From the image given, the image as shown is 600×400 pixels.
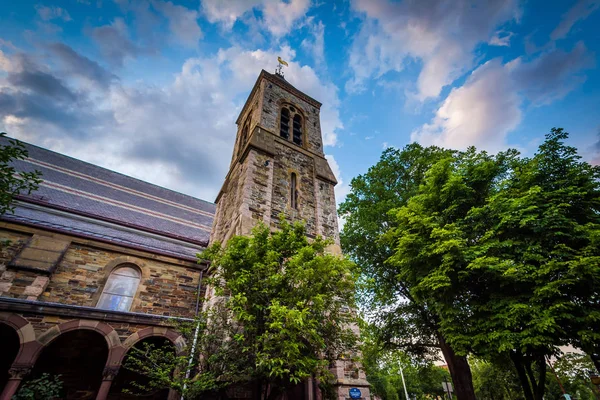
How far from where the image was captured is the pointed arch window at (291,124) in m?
15.4

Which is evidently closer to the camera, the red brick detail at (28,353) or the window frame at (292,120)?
the red brick detail at (28,353)

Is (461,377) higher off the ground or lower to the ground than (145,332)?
lower

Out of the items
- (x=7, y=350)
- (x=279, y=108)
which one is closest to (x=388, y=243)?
(x=279, y=108)

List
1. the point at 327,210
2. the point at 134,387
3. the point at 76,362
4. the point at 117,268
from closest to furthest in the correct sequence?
1. the point at 76,362
2. the point at 134,387
3. the point at 117,268
4. the point at 327,210

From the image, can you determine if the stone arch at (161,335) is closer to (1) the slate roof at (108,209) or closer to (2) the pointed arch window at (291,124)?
(1) the slate roof at (108,209)

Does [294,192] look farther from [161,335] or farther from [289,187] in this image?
[161,335]

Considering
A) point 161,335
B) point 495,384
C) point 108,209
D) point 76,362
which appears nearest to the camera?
point 161,335

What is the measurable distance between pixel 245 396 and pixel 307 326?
3.17 meters

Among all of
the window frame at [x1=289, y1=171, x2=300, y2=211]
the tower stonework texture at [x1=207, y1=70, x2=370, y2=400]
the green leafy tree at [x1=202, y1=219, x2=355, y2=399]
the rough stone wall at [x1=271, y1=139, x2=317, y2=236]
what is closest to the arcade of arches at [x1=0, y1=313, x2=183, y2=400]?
the green leafy tree at [x1=202, y1=219, x2=355, y2=399]

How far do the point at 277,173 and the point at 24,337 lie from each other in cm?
941

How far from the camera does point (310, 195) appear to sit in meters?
12.5

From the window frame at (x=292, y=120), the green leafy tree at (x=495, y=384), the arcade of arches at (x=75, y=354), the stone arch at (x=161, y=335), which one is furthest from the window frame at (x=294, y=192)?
the green leafy tree at (x=495, y=384)

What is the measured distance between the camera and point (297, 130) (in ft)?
53.5

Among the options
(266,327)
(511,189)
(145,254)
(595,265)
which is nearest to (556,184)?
(511,189)
